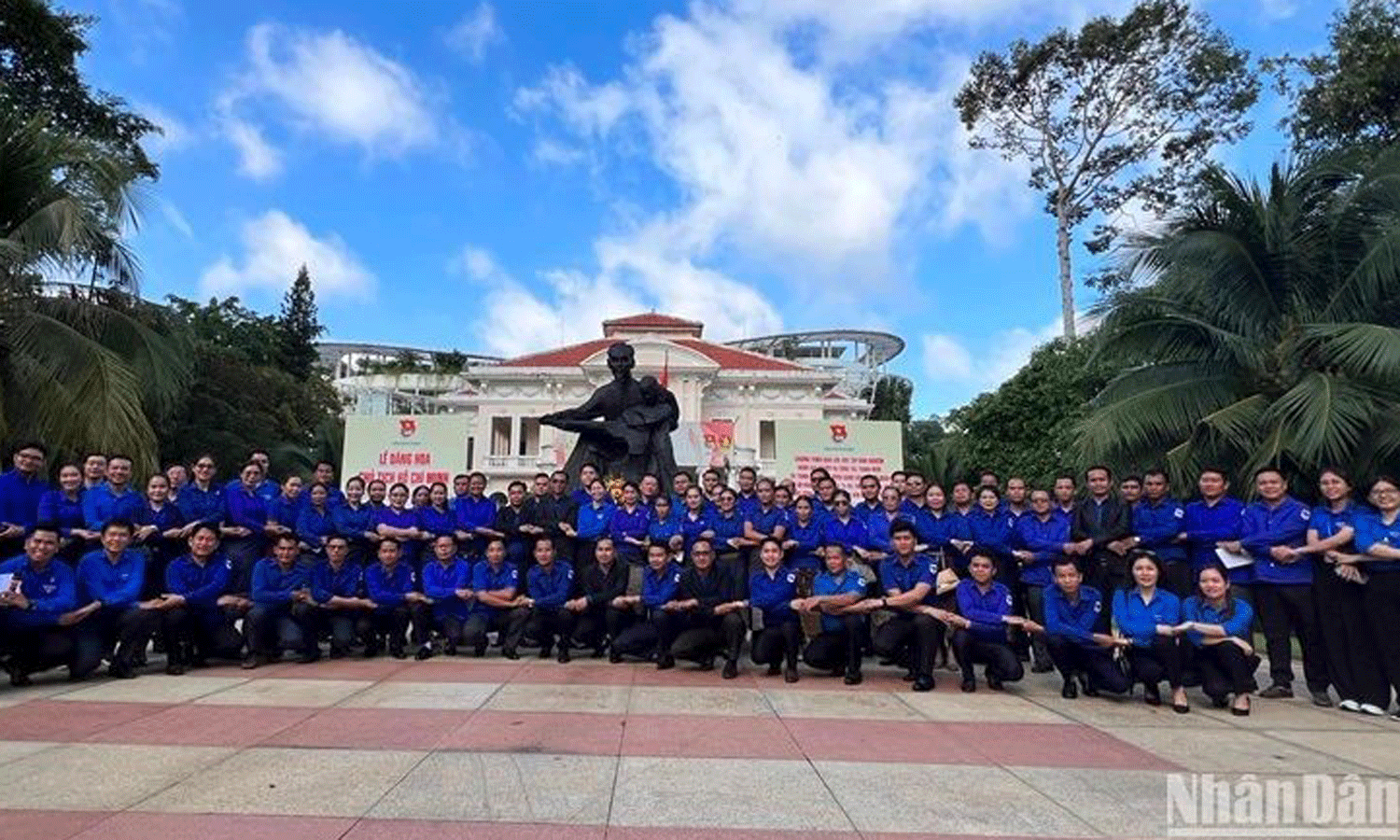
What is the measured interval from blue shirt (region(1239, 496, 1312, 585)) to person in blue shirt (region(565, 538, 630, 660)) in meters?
5.53

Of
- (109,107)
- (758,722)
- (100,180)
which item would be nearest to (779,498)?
(758,722)

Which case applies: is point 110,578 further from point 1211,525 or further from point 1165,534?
point 1211,525

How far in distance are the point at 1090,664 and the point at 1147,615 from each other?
612mm

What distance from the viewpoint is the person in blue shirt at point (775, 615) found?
312 inches

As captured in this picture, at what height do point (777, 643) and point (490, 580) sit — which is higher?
point (490, 580)

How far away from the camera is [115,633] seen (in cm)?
741

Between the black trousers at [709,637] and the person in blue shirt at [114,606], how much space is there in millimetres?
4582

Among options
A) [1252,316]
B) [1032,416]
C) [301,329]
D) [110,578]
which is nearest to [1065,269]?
[1032,416]

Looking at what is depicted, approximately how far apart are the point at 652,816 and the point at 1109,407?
9.06 m

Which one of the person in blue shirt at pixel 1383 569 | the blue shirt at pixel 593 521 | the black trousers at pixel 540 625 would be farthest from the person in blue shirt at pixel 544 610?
the person in blue shirt at pixel 1383 569

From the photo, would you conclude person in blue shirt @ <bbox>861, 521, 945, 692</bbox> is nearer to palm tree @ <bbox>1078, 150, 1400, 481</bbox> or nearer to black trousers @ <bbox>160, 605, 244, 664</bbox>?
palm tree @ <bbox>1078, 150, 1400, 481</bbox>

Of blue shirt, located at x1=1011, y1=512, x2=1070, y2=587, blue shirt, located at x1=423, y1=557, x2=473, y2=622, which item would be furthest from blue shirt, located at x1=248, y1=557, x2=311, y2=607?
blue shirt, located at x1=1011, y1=512, x2=1070, y2=587

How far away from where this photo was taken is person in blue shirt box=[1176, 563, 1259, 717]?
6547 mm

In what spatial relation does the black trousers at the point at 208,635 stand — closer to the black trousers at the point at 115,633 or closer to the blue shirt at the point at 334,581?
the black trousers at the point at 115,633
